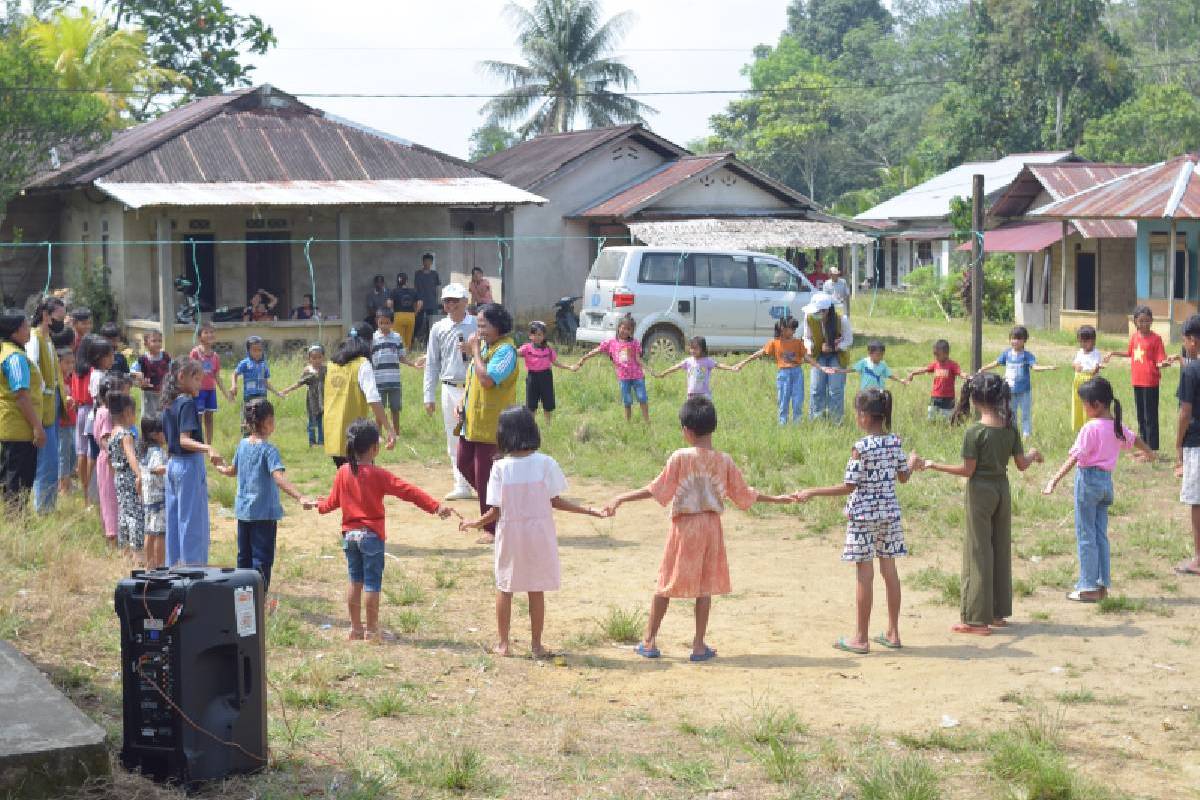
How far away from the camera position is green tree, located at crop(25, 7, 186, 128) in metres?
34.0

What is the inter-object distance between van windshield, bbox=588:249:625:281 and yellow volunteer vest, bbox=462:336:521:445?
12.9 metres

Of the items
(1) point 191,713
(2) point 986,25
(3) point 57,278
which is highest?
(2) point 986,25

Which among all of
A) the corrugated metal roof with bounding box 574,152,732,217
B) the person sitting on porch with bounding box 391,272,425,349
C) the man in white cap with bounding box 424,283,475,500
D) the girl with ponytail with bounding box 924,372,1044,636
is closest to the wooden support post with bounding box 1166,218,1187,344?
the corrugated metal roof with bounding box 574,152,732,217

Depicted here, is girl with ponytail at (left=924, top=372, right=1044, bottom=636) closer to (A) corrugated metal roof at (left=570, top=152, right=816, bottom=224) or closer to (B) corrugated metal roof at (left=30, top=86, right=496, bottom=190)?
(B) corrugated metal roof at (left=30, top=86, right=496, bottom=190)

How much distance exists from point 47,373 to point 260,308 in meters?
15.1

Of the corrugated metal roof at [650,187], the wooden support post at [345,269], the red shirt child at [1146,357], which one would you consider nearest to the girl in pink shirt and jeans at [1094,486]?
the red shirt child at [1146,357]

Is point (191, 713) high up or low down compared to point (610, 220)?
down

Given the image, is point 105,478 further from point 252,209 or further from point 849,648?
point 252,209

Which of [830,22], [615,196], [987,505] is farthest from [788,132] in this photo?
[987,505]

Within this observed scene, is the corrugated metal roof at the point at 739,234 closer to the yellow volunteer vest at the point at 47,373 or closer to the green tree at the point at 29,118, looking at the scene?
the green tree at the point at 29,118

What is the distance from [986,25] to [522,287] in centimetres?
2602

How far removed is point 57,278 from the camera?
29.3 meters

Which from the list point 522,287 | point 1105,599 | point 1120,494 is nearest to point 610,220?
point 522,287

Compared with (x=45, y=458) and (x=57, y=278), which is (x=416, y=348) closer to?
(x=57, y=278)
